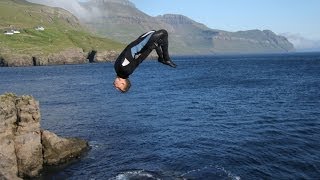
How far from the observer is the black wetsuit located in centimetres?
1366

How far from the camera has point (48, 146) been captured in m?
42.2

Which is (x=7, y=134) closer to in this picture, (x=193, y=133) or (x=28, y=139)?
(x=28, y=139)

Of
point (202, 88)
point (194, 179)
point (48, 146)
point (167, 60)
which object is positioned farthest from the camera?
point (202, 88)

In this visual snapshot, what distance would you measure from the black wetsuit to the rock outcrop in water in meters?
25.6

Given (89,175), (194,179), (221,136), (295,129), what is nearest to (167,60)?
(194,179)

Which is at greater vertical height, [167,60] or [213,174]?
[167,60]

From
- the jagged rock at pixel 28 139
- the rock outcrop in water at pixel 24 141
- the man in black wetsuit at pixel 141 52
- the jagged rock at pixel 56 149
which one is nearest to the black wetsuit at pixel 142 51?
the man in black wetsuit at pixel 141 52

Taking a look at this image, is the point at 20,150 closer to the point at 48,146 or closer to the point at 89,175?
the point at 48,146

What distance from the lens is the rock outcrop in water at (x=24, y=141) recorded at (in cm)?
3719

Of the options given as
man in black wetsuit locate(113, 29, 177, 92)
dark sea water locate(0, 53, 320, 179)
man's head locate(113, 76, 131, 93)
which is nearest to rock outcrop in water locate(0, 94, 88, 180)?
dark sea water locate(0, 53, 320, 179)

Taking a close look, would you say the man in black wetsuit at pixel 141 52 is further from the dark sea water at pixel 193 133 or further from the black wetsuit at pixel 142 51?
the dark sea water at pixel 193 133

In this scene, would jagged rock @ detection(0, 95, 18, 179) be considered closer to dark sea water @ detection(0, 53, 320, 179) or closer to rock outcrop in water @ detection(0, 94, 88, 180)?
rock outcrop in water @ detection(0, 94, 88, 180)

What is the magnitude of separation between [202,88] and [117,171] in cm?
6930

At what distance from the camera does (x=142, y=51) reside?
13977mm
